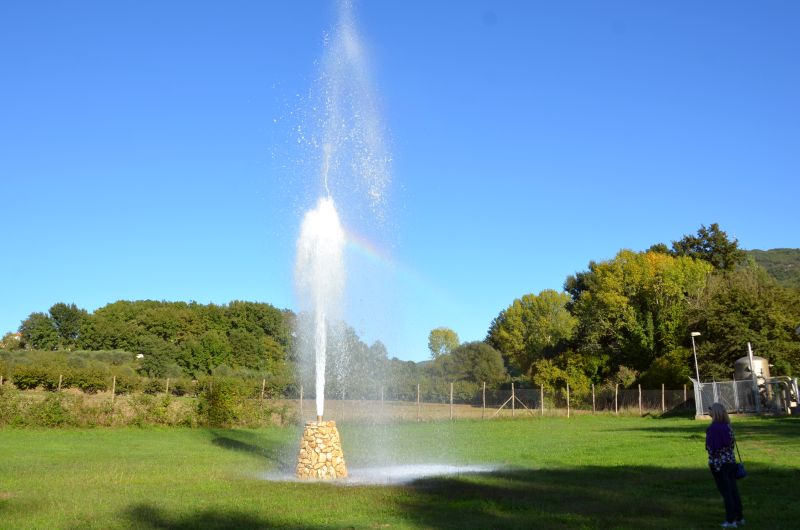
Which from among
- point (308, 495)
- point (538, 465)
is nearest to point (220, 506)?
point (308, 495)

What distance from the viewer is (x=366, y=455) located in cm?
2142

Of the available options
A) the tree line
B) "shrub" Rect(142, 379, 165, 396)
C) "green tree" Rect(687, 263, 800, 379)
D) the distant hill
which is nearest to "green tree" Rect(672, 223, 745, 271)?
the tree line

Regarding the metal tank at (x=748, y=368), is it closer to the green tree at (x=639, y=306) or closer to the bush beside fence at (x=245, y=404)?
the bush beside fence at (x=245, y=404)

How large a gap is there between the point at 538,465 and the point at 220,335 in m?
81.6

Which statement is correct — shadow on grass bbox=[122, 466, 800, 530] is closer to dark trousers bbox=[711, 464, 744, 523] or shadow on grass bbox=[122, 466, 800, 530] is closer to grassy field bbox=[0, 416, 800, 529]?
grassy field bbox=[0, 416, 800, 529]

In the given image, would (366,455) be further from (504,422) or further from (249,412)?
(504,422)

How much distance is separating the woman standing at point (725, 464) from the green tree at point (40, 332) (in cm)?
9747

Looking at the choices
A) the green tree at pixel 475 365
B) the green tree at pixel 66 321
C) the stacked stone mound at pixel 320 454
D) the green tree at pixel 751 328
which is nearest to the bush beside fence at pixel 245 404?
the green tree at pixel 751 328

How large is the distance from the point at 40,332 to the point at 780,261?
16132 cm

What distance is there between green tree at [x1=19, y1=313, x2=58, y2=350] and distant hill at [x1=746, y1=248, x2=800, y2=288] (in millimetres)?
132196

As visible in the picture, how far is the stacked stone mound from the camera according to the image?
615 inches

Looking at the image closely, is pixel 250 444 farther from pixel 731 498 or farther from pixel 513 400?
pixel 513 400

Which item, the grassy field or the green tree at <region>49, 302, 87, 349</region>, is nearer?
the grassy field

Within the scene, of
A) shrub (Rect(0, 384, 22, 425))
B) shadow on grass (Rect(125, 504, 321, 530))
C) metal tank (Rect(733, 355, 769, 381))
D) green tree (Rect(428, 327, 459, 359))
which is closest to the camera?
shadow on grass (Rect(125, 504, 321, 530))
